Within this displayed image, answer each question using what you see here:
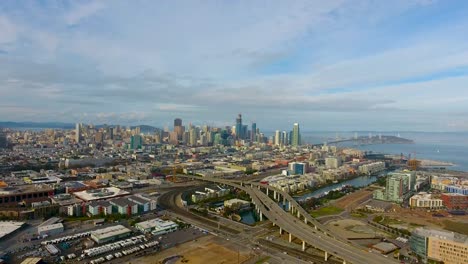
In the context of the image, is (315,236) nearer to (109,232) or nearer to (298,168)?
(109,232)

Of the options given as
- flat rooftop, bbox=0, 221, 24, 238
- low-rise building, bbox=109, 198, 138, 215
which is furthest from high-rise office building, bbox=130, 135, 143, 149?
flat rooftop, bbox=0, 221, 24, 238

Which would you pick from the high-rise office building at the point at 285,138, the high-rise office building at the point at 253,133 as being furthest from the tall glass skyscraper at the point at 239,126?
the high-rise office building at the point at 285,138

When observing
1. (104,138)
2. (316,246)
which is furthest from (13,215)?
(104,138)

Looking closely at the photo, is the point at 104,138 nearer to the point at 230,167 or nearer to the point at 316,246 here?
the point at 230,167

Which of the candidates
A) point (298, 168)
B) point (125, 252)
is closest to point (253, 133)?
point (298, 168)

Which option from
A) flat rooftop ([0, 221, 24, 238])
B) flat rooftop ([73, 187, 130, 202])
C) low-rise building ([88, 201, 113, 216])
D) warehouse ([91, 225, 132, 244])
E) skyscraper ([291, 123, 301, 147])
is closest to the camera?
warehouse ([91, 225, 132, 244])

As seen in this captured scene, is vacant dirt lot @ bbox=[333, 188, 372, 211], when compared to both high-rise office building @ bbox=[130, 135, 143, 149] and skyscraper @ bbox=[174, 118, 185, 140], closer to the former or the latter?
high-rise office building @ bbox=[130, 135, 143, 149]
